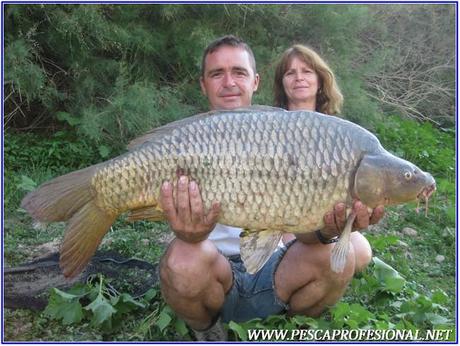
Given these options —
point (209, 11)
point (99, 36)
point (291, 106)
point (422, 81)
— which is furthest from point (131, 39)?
point (422, 81)

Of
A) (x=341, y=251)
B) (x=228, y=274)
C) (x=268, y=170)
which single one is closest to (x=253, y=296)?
(x=228, y=274)

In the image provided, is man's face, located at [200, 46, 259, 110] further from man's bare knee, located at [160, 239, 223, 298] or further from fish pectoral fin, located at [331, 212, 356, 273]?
fish pectoral fin, located at [331, 212, 356, 273]

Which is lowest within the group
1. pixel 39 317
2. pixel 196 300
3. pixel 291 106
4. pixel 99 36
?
pixel 39 317

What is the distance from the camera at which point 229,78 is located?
1943 mm

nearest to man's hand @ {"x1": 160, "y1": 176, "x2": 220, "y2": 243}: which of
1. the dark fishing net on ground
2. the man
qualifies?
the man

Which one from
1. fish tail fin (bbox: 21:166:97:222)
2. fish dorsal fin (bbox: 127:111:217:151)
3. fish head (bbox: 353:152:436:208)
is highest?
fish dorsal fin (bbox: 127:111:217:151)

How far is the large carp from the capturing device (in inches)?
50.8

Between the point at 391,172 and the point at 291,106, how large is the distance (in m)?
1.15

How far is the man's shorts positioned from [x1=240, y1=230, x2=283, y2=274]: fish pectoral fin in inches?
10.6

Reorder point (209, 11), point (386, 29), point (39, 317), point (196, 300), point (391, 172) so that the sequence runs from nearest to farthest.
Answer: point (391, 172) < point (196, 300) < point (39, 317) < point (209, 11) < point (386, 29)

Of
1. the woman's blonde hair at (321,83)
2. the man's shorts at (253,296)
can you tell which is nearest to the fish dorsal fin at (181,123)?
the man's shorts at (253,296)

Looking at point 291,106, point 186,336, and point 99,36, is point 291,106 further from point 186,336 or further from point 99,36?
point 99,36

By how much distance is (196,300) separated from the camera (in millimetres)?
1527

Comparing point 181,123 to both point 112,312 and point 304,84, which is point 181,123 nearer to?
point 112,312
